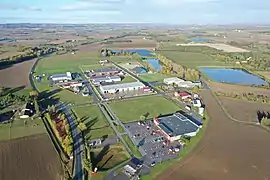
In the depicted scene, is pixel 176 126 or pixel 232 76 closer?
pixel 176 126

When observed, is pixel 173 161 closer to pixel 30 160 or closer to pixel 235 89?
pixel 30 160

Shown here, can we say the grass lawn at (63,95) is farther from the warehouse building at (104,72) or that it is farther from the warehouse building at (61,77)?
the warehouse building at (104,72)

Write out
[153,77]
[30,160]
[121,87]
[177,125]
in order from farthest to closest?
1. [153,77]
2. [121,87]
3. [177,125]
4. [30,160]

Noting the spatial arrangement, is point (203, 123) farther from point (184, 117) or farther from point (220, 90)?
point (220, 90)

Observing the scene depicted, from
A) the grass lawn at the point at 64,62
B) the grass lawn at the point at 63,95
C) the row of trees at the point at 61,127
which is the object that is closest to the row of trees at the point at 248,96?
the grass lawn at the point at 63,95

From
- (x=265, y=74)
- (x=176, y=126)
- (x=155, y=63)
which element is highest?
(x=176, y=126)

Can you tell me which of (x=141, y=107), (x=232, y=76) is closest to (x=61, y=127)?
(x=141, y=107)
